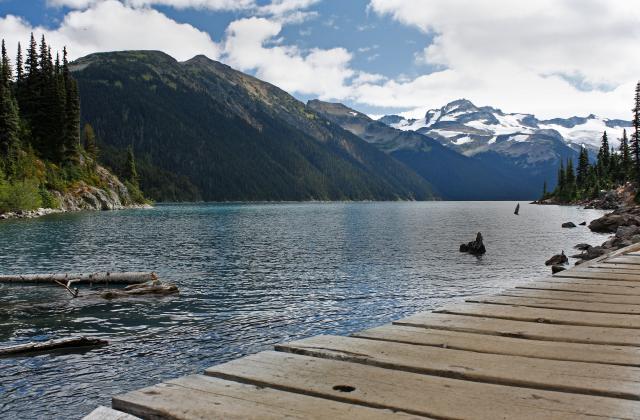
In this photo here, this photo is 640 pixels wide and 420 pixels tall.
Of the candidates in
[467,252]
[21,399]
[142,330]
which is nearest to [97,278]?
[142,330]

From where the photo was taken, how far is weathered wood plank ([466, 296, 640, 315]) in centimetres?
920

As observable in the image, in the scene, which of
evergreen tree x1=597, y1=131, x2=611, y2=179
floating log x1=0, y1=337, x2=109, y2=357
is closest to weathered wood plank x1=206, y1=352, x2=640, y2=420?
floating log x1=0, y1=337, x2=109, y2=357

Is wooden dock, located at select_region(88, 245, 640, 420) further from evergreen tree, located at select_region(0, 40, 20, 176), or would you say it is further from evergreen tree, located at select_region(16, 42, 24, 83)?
evergreen tree, located at select_region(16, 42, 24, 83)

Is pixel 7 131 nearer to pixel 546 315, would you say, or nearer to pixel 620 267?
pixel 620 267

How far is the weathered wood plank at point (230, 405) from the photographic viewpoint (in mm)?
3844

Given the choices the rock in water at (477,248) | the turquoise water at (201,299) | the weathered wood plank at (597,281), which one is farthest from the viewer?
the rock in water at (477,248)

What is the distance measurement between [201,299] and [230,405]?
978 inches

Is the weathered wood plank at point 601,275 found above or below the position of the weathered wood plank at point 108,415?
below

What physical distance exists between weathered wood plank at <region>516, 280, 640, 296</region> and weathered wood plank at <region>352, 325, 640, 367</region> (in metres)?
5.98

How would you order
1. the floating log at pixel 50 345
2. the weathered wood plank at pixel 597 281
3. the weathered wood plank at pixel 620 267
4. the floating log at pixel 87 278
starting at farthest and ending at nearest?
the floating log at pixel 87 278 → the floating log at pixel 50 345 → the weathered wood plank at pixel 620 267 → the weathered wood plank at pixel 597 281

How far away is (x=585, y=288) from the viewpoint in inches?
480

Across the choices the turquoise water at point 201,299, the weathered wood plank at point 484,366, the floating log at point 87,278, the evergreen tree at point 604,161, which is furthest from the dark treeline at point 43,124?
the evergreen tree at point 604,161

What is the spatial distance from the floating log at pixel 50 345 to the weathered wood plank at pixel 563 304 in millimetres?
14291

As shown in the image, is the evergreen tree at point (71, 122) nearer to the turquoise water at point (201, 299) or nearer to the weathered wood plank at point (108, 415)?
the turquoise water at point (201, 299)
